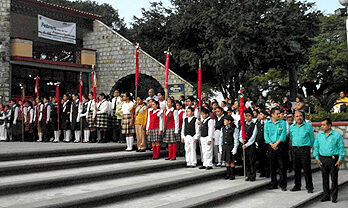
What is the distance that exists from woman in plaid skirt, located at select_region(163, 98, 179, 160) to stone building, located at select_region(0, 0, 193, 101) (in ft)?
34.9

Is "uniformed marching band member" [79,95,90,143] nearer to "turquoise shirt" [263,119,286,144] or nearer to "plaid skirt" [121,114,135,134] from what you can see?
"plaid skirt" [121,114,135,134]

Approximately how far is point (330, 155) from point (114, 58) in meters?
18.4

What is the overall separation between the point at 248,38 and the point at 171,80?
496 cm

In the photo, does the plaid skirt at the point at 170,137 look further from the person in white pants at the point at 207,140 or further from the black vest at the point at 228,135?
the black vest at the point at 228,135

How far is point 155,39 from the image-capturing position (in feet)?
95.4

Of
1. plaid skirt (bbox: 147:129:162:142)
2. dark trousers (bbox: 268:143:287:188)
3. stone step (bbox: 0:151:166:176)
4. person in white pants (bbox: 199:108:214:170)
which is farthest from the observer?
plaid skirt (bbox: 147:129:162:142)

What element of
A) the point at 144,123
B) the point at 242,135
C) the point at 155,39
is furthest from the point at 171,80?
the point at 242,135

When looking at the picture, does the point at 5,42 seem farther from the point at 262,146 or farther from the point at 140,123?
the point at 262,146

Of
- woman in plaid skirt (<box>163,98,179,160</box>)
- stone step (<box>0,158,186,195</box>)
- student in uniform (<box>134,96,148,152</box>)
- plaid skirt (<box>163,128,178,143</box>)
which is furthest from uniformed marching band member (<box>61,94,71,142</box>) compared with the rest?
stone step (<box>0,158,186,195</box>)

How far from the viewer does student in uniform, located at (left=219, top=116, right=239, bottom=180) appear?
936 cm

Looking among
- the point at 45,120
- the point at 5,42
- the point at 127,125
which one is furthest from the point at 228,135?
the point at 5,42

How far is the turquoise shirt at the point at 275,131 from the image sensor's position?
8.97 m

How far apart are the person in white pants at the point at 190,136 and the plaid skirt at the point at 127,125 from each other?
1486 mm

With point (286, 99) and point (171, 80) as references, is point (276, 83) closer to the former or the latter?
point (171, 80)
